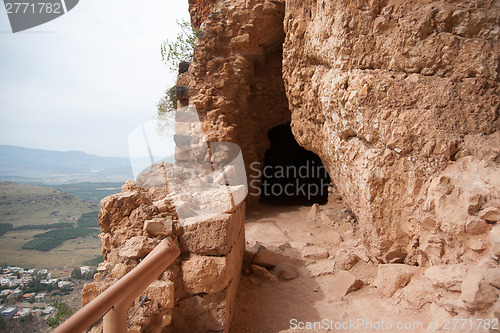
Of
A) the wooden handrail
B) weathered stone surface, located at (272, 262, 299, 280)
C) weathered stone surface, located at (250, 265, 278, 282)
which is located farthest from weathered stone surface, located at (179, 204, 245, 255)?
weathered stone surface, located at (272, 262, 299, 280)

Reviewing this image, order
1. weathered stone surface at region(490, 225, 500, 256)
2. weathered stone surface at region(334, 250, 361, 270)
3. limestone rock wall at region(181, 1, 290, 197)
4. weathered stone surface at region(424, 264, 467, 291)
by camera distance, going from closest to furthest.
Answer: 1. weathered stone surface at region(490, 225, 500, 256)
2. weathered stone surface at region(424, 264, 467, 291)
3. weathered stone surface at region(334, 250, 361, 270)
4. limestone rock wall at region(181, 1, 290, 197)

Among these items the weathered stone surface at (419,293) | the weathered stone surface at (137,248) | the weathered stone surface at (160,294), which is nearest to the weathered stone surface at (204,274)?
the weathered stone surface at (160,294)

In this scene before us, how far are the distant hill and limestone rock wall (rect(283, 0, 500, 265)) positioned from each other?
3099mm

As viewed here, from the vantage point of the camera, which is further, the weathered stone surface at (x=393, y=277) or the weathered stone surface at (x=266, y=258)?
the weathered stone surface at (x=266, y=258)

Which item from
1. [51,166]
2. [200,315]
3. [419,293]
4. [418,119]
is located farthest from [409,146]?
[51,166]

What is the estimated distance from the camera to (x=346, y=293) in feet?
10.2

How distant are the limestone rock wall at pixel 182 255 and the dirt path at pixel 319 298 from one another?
1.64ft

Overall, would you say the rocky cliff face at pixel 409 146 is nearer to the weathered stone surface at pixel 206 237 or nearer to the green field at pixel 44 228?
the weathered stone surface at pixel 206 237

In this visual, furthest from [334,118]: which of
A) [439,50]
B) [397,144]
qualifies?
[439,50]

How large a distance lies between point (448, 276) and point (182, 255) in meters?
2.13

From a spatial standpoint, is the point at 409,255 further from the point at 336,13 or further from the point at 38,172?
the point at 38,172

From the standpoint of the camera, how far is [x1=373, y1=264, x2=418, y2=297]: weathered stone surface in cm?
280

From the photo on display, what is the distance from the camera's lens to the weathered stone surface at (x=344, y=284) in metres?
3.11

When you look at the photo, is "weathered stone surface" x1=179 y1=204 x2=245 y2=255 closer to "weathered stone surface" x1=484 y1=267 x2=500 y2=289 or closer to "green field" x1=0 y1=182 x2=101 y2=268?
"weathered stone surface" x1=484 y1=267 x2=500 y2=289
